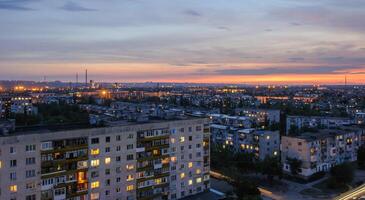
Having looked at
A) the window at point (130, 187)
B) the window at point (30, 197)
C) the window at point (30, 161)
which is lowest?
the window at point (130, 187)

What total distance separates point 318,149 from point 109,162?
1885cm

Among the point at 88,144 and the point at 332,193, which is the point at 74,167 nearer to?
the point at 88,144

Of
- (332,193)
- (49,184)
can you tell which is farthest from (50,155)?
(332,193)

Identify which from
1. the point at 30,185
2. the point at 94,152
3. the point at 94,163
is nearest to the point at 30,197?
the point at 30,185

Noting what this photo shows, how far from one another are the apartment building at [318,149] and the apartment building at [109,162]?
384 inches

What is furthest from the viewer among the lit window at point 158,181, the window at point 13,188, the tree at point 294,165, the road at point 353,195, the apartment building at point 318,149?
the apartment building at point 318,149

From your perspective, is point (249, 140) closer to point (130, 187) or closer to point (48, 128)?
point (130, 187)

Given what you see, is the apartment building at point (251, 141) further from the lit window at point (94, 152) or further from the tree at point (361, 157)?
the lit window at point (94, 152)

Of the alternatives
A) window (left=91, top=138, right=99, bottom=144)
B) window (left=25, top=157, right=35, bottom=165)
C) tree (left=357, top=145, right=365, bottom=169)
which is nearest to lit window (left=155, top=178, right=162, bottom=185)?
window (left=91, top=138, right=99, bottom=144)

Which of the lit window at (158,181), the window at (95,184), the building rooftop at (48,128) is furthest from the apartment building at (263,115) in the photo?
the window at (95,184)

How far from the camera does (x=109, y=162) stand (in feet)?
65.2

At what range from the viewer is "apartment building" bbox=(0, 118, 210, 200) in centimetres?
1716

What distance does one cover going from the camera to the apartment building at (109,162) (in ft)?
56.3

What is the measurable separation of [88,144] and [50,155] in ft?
6.47
